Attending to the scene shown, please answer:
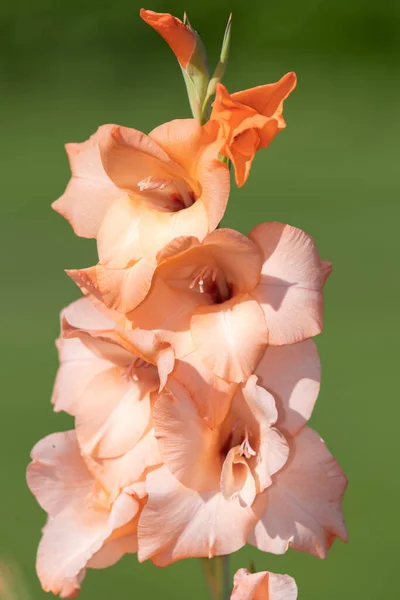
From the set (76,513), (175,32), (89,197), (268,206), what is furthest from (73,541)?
(268,206)

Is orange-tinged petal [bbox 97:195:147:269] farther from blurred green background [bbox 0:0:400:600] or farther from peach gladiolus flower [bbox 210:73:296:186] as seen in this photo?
blurred green background [bbox 0:0:400:600]

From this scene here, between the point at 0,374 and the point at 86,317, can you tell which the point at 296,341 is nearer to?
the point at 86,317

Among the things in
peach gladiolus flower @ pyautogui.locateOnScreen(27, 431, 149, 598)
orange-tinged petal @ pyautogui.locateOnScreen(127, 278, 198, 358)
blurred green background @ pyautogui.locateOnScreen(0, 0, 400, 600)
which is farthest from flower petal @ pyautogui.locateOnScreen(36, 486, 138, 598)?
blurred green background @ pyautogui.locateOnScreen(0, 0, 400, 600)

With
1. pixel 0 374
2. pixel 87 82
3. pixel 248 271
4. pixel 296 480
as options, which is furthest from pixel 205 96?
pixel 87 82

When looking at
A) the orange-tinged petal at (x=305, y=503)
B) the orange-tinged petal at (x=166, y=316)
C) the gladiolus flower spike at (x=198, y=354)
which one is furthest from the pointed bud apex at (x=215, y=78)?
the orange-tinged petal at (x=305, y=503)

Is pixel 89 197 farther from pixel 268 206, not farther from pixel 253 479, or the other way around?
pixel 268 206

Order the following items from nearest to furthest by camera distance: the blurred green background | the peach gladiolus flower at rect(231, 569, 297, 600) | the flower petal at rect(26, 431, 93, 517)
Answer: the peach gladiolus flower at rect(231, 569, 297, 600)
the flower petal at rect(26, 431, 93, 517)
the blurred green background

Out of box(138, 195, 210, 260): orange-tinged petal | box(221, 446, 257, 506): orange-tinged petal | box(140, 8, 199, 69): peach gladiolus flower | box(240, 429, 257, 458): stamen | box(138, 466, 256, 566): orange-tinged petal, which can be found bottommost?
box(138, 466, 256, 566): orange-tinged petal
